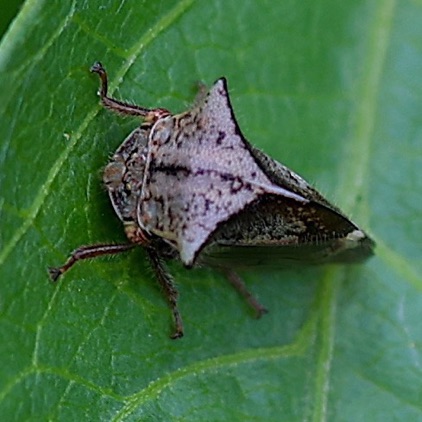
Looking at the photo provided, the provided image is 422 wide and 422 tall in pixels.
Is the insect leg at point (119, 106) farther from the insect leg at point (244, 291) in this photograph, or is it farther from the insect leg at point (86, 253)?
the insect leg at point (244, 291)

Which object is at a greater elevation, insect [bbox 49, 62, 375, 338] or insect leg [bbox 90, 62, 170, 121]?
insect leg [bbox 90, 62, 170, 121]

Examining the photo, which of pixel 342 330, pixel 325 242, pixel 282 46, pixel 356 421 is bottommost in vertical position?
pixel 356 421

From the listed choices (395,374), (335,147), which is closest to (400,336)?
(395,374)

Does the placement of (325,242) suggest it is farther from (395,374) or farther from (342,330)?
(395,374)

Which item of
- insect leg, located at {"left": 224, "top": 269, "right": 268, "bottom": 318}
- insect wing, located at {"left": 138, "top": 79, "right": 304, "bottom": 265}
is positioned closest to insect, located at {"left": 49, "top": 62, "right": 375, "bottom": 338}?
insect wing, located at {"left": 138, "top": 79, "right": 304, "bottom": 265}

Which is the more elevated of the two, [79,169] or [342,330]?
[79,169]

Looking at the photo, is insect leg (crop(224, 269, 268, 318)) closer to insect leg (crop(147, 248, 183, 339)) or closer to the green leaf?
the green leaf

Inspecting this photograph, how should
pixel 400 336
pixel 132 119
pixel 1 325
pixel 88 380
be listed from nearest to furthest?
pixel 1 325, pixel 88 380, pixel 132 119, pixel 400 336
